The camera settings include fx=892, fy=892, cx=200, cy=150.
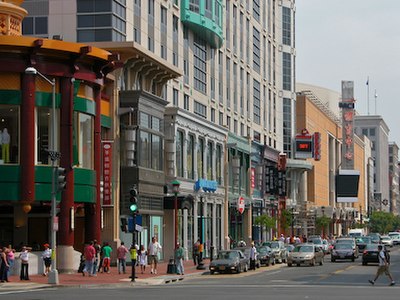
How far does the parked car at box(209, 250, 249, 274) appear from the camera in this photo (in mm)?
52188

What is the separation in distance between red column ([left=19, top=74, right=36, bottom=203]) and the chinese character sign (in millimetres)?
6948

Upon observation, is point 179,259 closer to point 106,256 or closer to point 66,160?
point 106,256

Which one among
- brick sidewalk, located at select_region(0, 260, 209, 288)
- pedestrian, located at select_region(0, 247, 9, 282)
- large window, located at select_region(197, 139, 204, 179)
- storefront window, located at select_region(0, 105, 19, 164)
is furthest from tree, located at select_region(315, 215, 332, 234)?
pedestrian, located at select_region(0, 247, 9, 282)

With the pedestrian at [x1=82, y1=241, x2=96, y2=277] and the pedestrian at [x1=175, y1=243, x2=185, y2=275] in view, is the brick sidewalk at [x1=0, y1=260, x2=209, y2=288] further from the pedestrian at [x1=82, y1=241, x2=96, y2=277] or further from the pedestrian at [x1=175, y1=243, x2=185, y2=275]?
the pedestrian at [x1=175, y1=243, x2=185, y2=275]

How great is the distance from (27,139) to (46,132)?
163cm

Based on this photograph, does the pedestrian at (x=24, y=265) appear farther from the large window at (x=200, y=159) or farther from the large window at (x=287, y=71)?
the large window at (x=287, y=71)

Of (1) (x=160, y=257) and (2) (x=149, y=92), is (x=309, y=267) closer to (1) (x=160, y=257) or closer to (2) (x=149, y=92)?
(1) (x=160, y=257)

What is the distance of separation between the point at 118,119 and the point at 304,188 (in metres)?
82.1

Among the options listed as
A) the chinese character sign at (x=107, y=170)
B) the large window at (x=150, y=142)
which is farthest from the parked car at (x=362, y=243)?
the chinese character sign at (x=107, y=170)

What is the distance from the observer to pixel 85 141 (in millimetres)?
51969

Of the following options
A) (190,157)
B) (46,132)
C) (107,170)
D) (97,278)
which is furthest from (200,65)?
(97,278)

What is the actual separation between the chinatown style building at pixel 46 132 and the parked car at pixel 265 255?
14487 mm

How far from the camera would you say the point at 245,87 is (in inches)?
3917

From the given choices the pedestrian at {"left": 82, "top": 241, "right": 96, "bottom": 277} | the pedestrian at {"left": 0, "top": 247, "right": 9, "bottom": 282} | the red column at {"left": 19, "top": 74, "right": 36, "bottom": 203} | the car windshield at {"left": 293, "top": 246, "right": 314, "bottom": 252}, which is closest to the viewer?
the pedestrian at {"left": 0, "top": 247, "right": 9, "bottom": 282}
